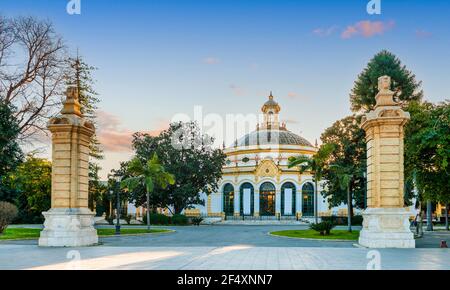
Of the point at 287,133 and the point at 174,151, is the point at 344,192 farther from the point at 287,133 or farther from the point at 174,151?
the point at 287,133

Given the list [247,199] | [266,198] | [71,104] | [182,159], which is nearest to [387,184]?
[71,104]

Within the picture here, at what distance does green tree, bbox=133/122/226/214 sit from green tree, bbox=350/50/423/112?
16.7 metres

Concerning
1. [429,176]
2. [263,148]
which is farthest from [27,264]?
[263,148]

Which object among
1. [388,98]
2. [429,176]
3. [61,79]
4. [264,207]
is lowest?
[264,207]

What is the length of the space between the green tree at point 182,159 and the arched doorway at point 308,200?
1647cm

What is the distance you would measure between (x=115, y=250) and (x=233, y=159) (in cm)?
5544

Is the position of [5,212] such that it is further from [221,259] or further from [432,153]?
[432,153]

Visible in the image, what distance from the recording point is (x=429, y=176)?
857 inches

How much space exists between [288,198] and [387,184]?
4735cm

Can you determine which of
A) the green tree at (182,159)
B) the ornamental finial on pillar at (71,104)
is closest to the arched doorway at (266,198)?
the green tree at (182,159)

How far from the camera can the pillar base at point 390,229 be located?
55.6 ft

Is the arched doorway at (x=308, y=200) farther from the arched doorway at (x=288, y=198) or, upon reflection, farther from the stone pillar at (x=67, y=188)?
the stone pillar at (x=67, y=188)
